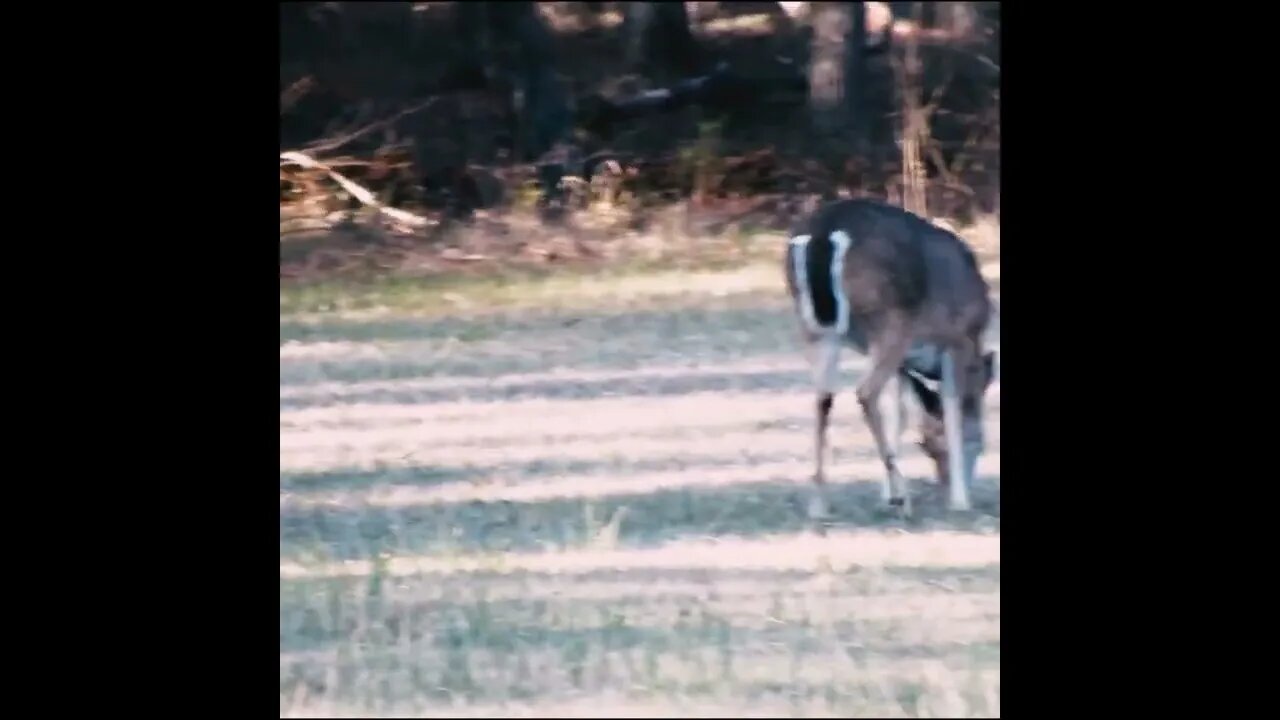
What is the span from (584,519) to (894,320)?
4.11 feet

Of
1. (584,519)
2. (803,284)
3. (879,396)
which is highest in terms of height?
(803,284)

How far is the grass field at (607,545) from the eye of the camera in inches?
207

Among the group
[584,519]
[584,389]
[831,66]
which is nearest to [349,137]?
[831,66]

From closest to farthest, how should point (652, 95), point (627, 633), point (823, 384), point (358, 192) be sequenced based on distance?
point (627, 633) → point (823, 384) → point (358, 192) → point (652, 95)

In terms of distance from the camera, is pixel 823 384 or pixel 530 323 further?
pixel 530 323

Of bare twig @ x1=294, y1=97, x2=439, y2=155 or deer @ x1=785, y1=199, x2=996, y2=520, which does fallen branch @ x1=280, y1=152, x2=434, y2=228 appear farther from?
deer @ x1=785, y1=199, x2=996, y2=520

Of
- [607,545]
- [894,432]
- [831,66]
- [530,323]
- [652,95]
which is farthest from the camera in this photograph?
[652,95]

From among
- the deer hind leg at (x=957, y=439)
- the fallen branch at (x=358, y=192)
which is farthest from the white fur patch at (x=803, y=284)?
the fallen branch at (x=358, y=192)

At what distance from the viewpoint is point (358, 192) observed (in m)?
14.0

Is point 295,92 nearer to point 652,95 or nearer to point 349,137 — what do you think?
point 652,95

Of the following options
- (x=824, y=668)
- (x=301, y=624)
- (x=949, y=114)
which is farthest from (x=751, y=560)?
(x=949, y=114)
